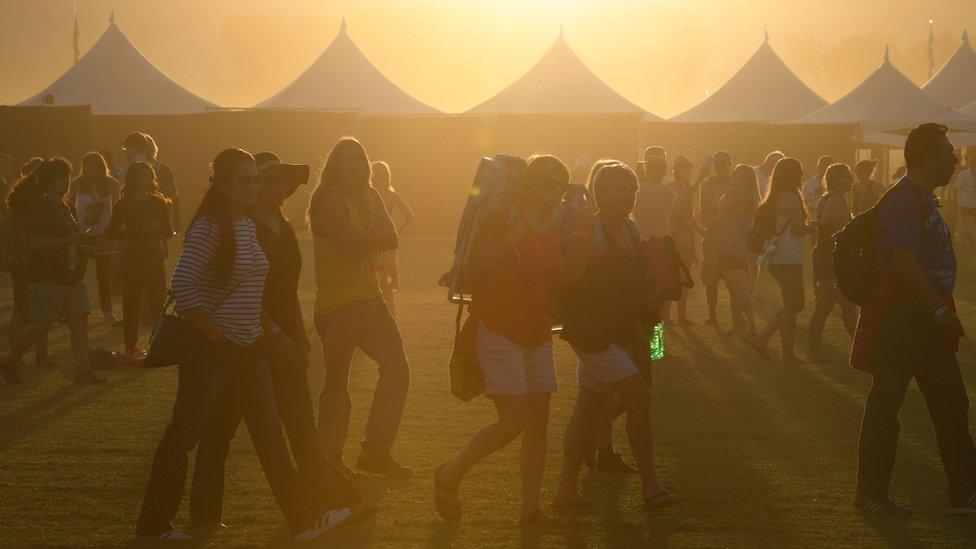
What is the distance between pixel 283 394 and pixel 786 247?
6.93m

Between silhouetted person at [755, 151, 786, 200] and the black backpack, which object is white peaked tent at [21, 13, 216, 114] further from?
the black backpack

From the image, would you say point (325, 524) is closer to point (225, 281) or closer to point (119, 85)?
point (225, 281)

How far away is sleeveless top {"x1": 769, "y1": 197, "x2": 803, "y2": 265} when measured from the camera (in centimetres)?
1306

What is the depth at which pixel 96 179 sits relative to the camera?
1562 centimetres

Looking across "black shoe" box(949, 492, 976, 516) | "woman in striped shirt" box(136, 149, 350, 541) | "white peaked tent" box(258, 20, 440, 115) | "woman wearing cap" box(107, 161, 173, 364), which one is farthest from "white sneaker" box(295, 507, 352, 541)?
"white peaked tent" box(258, 20, 440, 115)

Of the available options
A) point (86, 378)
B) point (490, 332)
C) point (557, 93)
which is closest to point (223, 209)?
point (490, 332)

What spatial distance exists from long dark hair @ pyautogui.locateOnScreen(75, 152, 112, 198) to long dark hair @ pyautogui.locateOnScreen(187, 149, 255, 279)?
347 inches

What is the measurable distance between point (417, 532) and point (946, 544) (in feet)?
8.00

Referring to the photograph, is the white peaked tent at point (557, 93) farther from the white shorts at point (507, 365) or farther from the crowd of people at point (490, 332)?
the white shorts at point (507, 365)

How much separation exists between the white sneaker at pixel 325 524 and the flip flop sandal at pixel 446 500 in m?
0.49

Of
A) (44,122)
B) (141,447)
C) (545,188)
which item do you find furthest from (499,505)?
(44,122)

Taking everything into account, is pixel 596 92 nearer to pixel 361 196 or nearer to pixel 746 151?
pixel 746 151

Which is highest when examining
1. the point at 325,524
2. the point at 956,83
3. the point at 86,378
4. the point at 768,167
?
the point at 956,83

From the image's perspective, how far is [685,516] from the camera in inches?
301
